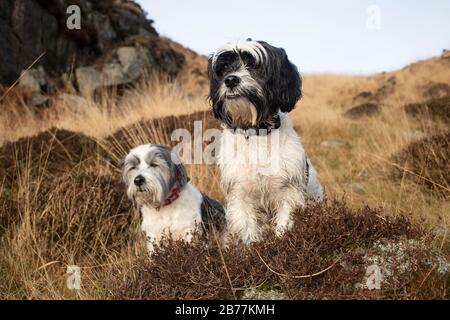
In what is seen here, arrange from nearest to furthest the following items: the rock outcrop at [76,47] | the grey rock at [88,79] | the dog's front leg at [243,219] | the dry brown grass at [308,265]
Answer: the dry brown grass at [308,265]
the dog's front leg at [243,219]
the rock outcrop at [76,47]
the grey rock at [88,79]

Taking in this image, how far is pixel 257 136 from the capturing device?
4570 mm

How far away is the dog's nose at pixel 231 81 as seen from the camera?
427 cm

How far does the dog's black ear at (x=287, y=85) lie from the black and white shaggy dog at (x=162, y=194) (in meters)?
1.41

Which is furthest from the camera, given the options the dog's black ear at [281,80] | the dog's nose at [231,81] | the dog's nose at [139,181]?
the dog's nose at [139,181]

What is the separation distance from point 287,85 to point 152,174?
1593 mm

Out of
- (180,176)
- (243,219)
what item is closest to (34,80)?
(180,176)

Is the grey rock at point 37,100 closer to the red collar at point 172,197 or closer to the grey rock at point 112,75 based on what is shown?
the grey rock at point 112,75

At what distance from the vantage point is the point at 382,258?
370cm

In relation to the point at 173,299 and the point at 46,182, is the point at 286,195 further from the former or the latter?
the point at 46,182

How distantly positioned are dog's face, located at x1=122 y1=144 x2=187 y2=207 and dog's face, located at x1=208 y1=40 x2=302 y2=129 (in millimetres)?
1014

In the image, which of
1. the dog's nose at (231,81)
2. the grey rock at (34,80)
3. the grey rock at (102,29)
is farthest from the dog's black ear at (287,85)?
the grey rock at (102,29)

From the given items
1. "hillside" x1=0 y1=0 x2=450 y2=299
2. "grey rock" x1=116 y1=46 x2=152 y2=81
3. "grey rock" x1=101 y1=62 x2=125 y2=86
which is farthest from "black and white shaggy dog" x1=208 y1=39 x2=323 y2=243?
"grey rock" x1=116 y1=46 x2=152 y2=81

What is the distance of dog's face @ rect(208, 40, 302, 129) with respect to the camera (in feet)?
14.1

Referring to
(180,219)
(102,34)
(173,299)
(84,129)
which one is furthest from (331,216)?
(102,34)
